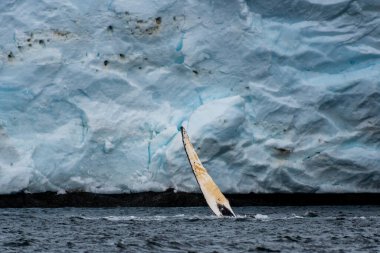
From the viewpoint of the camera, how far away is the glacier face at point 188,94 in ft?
84.7

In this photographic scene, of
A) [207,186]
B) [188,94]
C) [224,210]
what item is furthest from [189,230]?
[188,94]

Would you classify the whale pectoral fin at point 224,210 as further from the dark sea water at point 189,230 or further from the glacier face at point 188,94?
the glacier face at point 188,94

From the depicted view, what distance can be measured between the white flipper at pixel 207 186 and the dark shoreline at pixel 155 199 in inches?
76.8

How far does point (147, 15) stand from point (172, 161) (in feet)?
14.4

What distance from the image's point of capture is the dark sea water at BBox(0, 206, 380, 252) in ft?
56.6

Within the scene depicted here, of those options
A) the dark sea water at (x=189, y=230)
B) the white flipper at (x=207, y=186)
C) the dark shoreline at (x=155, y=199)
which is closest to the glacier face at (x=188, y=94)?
the dark shoreline at (x=155, y=199)

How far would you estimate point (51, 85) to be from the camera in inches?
1041

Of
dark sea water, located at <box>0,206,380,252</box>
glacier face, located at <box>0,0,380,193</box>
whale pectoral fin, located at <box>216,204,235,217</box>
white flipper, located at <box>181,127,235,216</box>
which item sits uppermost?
glacier face, located at <box>0,0,380,193</box>

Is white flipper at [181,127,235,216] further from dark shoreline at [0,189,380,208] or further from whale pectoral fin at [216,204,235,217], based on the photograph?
dark shoreline at [0,189,380,208]

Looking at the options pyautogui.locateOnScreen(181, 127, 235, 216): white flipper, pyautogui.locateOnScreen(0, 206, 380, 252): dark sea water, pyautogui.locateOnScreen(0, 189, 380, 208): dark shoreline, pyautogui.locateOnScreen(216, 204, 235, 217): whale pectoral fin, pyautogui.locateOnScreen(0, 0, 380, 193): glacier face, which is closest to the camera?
pyautogui.locateOnScreen(0, 206, 380, 252): dark sea water

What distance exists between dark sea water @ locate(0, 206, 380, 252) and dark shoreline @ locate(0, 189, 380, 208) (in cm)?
22

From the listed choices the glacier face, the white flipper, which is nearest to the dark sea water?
the white flipper

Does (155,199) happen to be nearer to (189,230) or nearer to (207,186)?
(207,186)

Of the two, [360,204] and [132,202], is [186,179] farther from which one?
[360,204]
